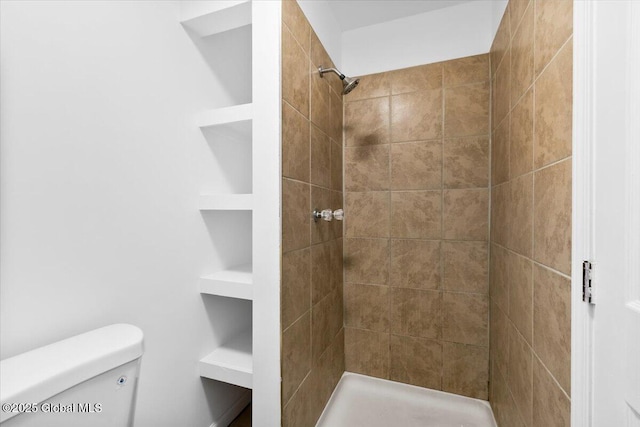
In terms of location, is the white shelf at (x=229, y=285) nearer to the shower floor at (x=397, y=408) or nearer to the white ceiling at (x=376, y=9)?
the shower floor at (x=397, y=408)

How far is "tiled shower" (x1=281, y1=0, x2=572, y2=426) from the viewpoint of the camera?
88 cm

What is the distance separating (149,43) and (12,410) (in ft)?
3.59

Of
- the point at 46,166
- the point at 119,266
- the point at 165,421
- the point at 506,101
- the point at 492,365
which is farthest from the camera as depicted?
the point at 492,365

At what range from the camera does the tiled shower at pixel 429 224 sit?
881 millimetres

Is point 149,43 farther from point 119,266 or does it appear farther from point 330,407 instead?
point 330,407

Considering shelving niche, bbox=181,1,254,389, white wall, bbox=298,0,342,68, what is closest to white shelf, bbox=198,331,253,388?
shelving niche, bbox=181,1,254,389

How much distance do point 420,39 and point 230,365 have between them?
2.02 m

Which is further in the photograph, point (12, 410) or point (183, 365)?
point (183, 365)

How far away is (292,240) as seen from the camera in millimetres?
1115

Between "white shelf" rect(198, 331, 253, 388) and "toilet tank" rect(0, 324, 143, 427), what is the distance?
437 mm

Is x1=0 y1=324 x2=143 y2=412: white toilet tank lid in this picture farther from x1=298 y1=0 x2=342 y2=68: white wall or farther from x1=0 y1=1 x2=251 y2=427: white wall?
x1=298 y1=0 x2=342 y2=68: white wall

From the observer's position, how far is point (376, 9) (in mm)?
1621

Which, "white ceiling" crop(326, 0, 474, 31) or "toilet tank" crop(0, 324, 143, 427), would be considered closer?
"toilet tank" crop(0, 324, 143, 427)

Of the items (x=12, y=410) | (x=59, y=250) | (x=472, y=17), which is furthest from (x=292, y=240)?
(x=472, y=17)
